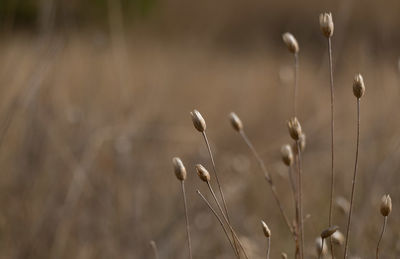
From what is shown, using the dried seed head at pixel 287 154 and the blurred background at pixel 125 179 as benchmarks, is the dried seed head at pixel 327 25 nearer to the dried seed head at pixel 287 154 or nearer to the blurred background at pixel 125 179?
the dried seed head at pixel 287 154

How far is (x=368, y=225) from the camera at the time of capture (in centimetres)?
122

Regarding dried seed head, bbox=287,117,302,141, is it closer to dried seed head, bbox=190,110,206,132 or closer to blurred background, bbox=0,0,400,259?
dried seed head, bbox=190,110,206,132

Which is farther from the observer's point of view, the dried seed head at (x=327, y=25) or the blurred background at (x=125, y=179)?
the blurred background at (x=125, y=179)

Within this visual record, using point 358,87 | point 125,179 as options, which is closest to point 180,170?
point 358,87

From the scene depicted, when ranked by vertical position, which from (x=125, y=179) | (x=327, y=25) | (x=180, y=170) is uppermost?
(x=327, y=25)

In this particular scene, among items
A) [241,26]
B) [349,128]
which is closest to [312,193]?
[349,128]

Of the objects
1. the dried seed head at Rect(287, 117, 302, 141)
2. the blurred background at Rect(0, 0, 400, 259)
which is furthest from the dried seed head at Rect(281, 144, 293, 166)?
the blurred background at Rect(0, 0, 400, 259)

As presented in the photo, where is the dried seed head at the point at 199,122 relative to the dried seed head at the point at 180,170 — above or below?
above

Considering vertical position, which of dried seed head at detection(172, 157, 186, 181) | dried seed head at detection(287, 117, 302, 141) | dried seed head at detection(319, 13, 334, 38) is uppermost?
dried seed head at detection(319, 13, 334, 38)

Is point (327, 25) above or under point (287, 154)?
above

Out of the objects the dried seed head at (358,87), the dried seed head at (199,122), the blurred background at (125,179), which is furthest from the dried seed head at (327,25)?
the blurred background at (125,179)

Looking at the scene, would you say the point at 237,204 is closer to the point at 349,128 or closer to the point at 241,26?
the point at 349,128

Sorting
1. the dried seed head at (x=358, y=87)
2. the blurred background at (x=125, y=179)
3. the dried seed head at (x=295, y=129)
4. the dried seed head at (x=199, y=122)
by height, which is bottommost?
the blurred background at (x=125, y=179)

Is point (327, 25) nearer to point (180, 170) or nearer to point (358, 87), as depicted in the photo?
point (358, 87)
